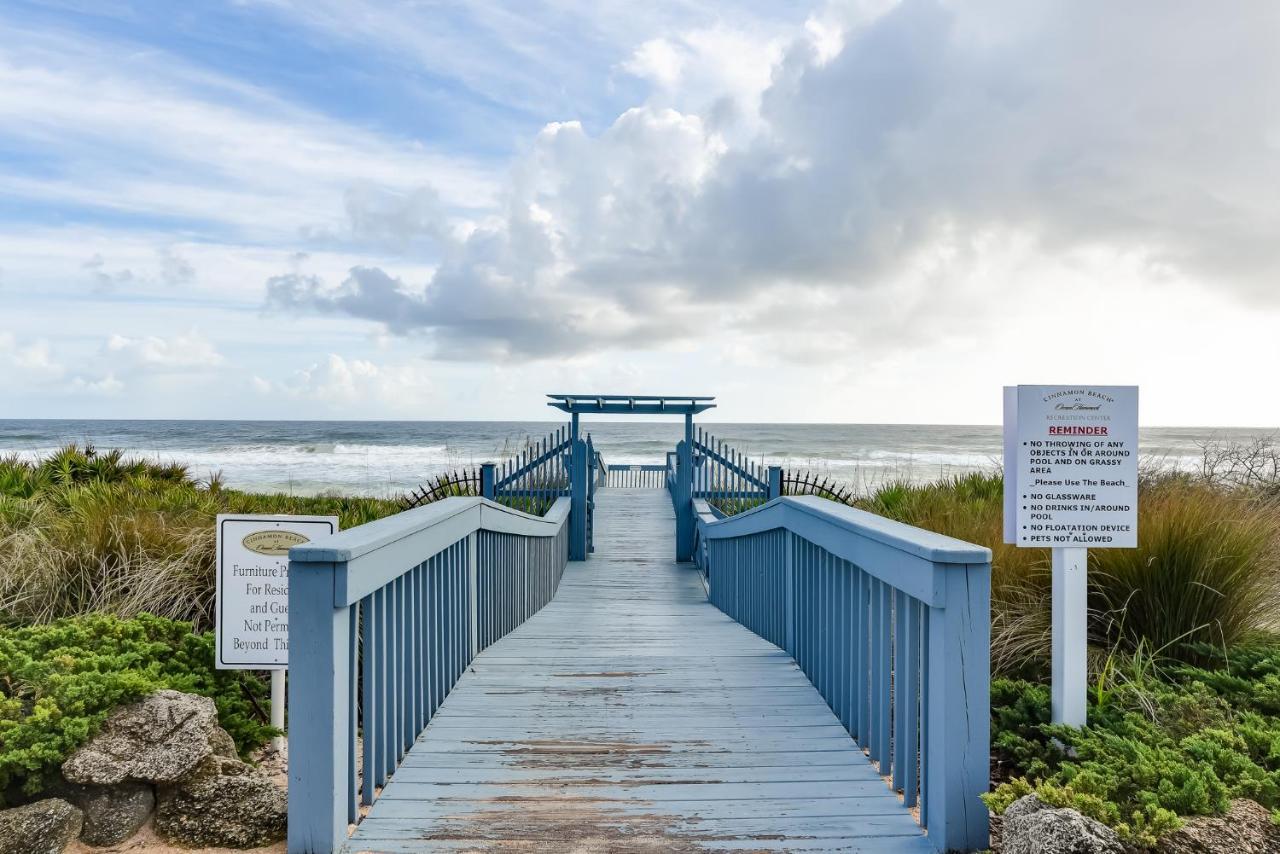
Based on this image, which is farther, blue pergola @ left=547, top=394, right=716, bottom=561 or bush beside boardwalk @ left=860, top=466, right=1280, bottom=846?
blue pergola @ left=547, top=394, right=716, bottom=561

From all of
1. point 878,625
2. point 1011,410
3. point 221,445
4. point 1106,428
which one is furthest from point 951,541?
point 221,445

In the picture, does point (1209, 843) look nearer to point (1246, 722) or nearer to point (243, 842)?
point (1246, 722)

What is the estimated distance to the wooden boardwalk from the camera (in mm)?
2910

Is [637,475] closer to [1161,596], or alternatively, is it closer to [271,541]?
[1161,596]

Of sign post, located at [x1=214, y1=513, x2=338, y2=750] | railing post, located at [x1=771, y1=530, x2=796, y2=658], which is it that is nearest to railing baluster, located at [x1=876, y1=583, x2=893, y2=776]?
railing post, located at [x1=771, y1=530, x2=796, y2=658]

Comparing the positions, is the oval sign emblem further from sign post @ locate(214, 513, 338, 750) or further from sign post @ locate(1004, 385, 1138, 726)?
sign post @ locate(1004, 385, 1138, 726)

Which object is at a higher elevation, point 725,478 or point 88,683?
point 725,478

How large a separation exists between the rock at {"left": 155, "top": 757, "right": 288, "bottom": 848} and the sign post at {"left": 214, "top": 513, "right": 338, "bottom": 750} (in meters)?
0.90

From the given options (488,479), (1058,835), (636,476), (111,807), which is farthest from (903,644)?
(636,476)

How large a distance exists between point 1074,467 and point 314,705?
3.19 meters

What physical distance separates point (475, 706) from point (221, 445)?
5256 cm

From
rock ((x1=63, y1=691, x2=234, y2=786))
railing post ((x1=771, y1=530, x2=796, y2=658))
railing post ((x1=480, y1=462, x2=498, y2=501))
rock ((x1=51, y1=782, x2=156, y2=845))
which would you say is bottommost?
rock ((x1=51, y1=782, x2=156, y2=845))

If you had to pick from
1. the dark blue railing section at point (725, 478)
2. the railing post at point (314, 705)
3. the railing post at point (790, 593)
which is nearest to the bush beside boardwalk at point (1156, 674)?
the railing post at point (790, 593)

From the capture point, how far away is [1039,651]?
184 inches
